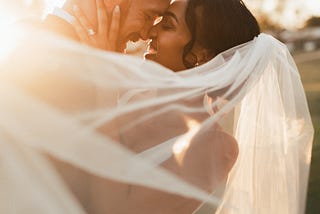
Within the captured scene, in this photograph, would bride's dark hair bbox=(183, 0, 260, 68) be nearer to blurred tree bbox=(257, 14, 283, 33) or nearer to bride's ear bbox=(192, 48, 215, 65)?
bride's ear bbox=(192, 48, 215, 65)

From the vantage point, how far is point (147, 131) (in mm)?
2613

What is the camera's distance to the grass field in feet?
24.6

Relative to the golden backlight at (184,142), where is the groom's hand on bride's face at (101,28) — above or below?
above

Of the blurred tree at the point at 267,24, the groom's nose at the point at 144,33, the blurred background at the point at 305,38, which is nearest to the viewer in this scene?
the groom's nose at the point at 144,33

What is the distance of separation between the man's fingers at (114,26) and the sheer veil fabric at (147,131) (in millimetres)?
500

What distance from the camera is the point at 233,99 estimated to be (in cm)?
285

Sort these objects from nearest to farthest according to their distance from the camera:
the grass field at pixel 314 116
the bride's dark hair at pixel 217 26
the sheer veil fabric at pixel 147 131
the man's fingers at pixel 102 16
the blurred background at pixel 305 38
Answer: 1. the sheer veil fabric at pixel 147 131
2. the man's fingers at pixel 102 16
3. the bride's dark hair at pixel 217 26
4. the grass field at pixel 314 116
5. the blurred background at pixel 305 38

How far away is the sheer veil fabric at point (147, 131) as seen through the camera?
207cm

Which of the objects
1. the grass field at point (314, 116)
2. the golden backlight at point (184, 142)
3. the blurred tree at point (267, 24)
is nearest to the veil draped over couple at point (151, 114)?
the golden backlight at point (184, 142)

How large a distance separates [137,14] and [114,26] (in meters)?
0.18

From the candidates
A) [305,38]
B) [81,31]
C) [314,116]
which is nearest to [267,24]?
[305,38]

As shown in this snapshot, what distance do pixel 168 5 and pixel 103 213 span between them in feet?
3.89

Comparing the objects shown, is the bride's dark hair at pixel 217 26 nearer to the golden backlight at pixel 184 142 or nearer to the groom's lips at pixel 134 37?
the groom's lips at pixel 134 37

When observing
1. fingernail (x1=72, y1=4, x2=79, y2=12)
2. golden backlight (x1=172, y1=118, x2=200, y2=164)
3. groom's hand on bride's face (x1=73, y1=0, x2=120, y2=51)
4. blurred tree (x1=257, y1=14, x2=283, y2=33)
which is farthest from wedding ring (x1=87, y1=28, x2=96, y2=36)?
blurred tree (x1=257, y1=14, x2=283, y2=33)
